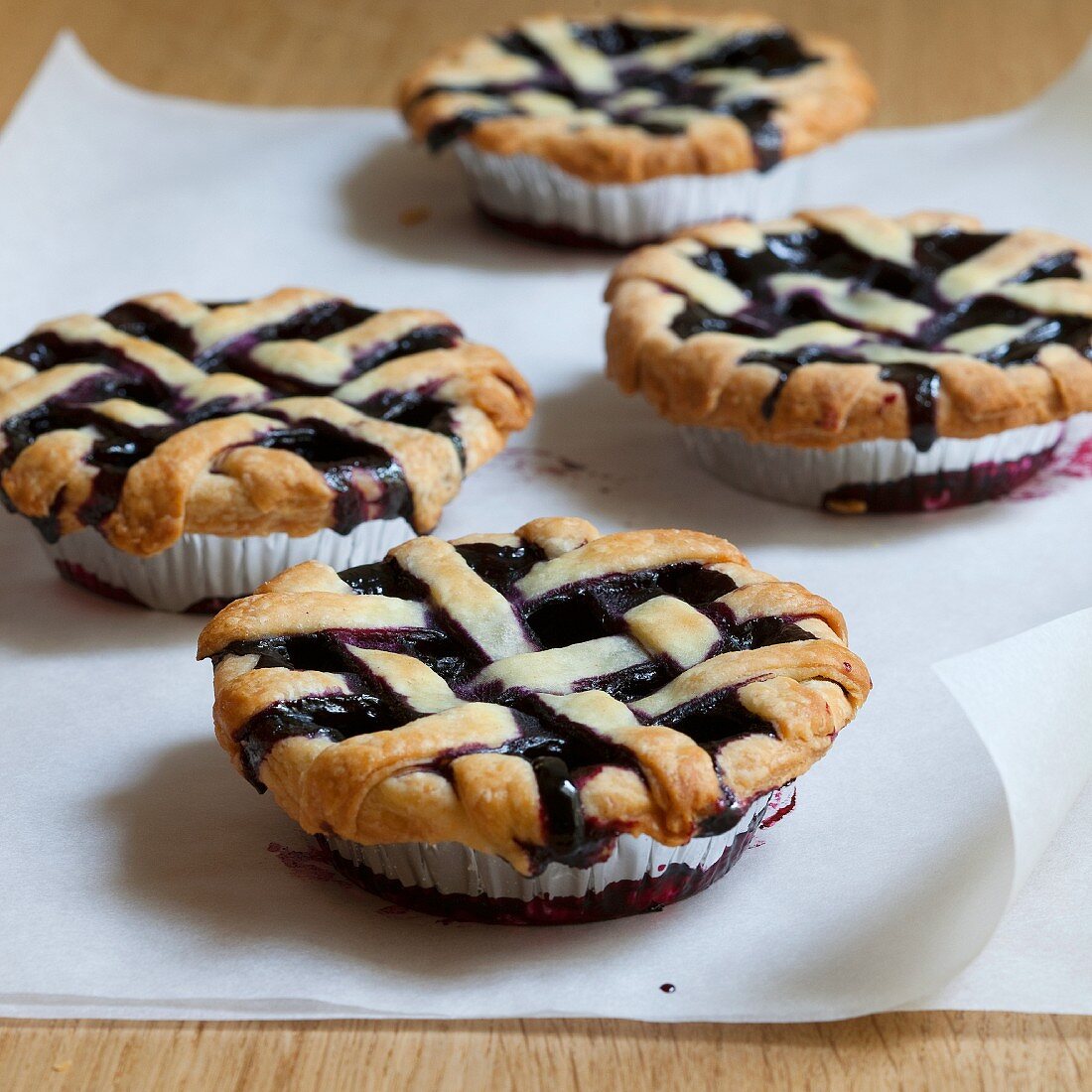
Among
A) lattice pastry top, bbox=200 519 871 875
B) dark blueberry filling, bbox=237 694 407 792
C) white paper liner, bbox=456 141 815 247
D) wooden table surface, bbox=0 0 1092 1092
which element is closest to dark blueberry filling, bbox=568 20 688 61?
white paper liner, bbox=456 141 815 247

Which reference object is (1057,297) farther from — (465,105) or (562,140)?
(465,105)

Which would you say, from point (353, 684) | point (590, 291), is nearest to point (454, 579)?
point (353, 684)

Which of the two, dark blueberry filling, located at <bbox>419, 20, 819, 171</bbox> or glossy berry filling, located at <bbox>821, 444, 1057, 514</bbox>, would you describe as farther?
dark blueberry filling, located at <bbox>419, 20, 819, 171</bbox>

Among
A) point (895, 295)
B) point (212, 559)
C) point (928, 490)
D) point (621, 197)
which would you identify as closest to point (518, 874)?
point (212, 559)

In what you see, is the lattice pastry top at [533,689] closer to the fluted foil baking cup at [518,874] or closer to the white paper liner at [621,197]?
the fluted foil baking cup at [518,874]

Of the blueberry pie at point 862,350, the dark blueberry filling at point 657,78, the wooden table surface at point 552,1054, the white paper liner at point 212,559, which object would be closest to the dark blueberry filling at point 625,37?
the dark blueberry filling at point 657,78

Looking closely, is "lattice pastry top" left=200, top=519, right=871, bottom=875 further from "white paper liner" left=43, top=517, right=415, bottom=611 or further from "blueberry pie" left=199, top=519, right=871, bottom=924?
"white paper liner" left=43, top=517, right=415, bottom=611
